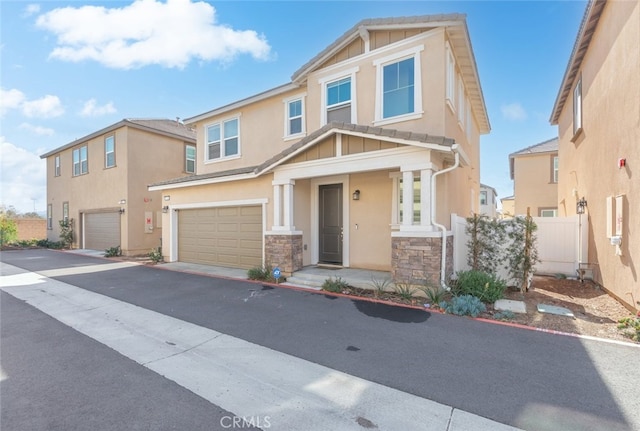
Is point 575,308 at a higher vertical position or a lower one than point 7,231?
lower

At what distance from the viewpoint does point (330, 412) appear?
113 inches

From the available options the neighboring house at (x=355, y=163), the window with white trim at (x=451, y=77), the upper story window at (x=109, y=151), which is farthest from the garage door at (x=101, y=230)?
the window with white trim at (x=451, y=77)

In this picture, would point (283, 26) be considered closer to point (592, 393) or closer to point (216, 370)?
point (216, 370)

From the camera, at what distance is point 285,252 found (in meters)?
8.71

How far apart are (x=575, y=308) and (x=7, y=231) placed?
31.3m

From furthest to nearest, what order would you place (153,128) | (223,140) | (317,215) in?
(153,128) < (223,140) < (317,215)

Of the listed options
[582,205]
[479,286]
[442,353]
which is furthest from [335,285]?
[582,205]

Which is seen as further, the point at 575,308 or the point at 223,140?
the point at 223,140

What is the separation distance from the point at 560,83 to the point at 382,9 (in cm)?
825

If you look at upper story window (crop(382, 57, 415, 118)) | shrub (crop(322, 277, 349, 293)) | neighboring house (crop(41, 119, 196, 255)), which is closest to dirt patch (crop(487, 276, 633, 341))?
shrub (crop(322, 277, 349, 293))

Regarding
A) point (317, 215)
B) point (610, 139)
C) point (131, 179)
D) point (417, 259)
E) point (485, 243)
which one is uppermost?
point (131, 179)

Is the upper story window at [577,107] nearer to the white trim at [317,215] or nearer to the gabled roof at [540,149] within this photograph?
the white trim at [317,215]

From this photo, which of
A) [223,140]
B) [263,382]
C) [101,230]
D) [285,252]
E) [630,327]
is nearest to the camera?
[263,382]

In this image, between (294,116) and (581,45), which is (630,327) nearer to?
(581,45)
